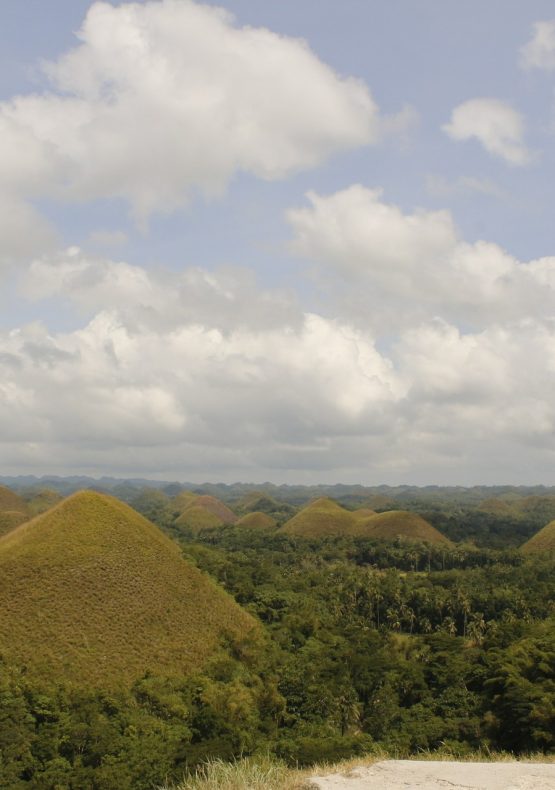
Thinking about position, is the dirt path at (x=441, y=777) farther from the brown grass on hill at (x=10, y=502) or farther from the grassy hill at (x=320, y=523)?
the brown grass on hill at (x=10, y=502)

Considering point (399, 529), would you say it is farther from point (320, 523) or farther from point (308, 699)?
point (308, 699)

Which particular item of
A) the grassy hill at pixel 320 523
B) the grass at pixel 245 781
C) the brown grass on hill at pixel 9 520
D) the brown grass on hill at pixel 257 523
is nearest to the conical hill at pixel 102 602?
the grass at pixel 245 781

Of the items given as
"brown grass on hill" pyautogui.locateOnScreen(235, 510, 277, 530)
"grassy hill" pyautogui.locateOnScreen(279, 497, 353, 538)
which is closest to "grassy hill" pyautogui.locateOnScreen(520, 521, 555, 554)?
"grassy hill" pyautogui.locateOnScreen(279, 497, 353, 538)

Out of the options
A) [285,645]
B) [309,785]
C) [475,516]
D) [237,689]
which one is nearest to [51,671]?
[237,689]

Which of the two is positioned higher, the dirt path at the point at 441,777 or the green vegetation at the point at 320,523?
the dirt path at the point at 441,777

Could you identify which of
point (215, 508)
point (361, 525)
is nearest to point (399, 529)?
point (361, 525)

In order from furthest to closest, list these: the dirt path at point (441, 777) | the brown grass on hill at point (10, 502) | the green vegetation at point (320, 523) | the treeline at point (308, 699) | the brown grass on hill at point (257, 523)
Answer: the brown grass on hill at point (257, 523) < the brown grass on hill at point (10, 502) < the green vegetation at point (320, 523) < the treeline at point (308, 699) < the dirt path at point (441, 777)

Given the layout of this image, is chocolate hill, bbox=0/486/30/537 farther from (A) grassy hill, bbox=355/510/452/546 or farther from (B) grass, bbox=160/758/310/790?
(B) grass, bbox=160/758/310/790

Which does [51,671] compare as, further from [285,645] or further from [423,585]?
[423,585]
